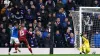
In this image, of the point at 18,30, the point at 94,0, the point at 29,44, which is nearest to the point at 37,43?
the point at 29,44

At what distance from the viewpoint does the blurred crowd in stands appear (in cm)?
1759

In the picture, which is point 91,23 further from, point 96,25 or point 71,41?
point 71,41

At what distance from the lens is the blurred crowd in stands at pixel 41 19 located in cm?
1759

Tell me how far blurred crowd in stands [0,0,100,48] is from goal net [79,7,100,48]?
0.65m

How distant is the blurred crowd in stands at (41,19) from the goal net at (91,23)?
65cm

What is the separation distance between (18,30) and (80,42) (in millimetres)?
3056

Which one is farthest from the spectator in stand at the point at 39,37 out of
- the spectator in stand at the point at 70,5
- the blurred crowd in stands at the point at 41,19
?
the spectator in stand at the point at 70,5

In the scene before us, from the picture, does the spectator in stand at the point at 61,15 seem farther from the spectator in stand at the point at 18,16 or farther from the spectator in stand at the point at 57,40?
the spectator in stand at the point at 18,16

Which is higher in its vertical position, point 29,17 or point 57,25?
point 29,17

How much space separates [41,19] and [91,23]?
97.8 inches

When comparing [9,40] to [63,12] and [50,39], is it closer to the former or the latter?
[50,39]

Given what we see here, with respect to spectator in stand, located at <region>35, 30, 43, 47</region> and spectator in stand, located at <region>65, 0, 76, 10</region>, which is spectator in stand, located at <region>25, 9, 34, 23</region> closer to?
spectator in stand, located at <region>35, 30, 43, 47</region>

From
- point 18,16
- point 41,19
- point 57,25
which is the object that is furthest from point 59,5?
point 18,16

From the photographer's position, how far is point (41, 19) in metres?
18.6
